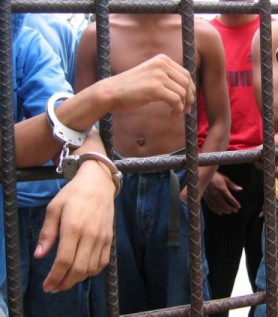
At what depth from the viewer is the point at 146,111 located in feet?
5.99

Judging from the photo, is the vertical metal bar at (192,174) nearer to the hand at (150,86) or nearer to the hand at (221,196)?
the hand at (150,86)

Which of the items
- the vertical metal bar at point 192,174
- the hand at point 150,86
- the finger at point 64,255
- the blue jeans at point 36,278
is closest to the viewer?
the finger at point 64,255

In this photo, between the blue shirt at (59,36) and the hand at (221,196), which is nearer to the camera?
the blue shirt at (59,36)

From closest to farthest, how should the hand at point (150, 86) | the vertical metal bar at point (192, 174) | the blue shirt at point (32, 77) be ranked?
the hand at point (150, 86) → the vertical metal bar at point (192, 174) → the blue shirt at point (32, 77)

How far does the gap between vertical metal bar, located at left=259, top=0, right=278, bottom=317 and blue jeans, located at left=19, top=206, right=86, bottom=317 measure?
0.58m

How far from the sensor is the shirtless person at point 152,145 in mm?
1751

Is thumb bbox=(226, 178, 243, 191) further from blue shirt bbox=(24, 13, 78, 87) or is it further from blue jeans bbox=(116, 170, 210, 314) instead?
blue shirt bbox=(24, 13, 78, 87)

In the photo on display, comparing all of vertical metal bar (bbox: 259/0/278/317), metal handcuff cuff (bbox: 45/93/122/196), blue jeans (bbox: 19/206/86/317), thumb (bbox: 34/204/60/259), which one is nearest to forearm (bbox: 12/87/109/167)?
metal handcuff cuff (bbox: 45/93/122/196)

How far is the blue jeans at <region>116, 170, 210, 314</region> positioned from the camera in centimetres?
173

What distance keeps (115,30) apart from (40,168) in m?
0.94

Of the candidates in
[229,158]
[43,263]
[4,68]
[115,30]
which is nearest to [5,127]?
[4,68]

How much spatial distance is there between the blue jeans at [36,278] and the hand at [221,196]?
0.60m

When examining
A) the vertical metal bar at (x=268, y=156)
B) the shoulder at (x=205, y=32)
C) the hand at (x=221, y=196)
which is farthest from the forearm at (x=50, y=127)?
the hand at (x=221, y=196)

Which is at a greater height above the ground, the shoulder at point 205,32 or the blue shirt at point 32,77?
the shoulder at point 205,32
